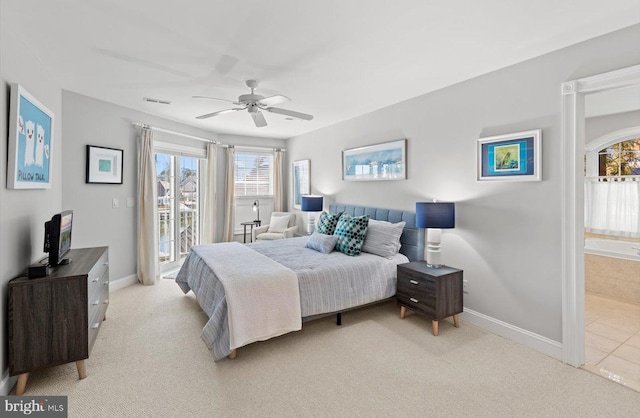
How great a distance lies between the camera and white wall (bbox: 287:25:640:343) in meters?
2.63

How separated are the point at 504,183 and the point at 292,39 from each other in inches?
92.8

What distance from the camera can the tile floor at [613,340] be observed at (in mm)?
2453

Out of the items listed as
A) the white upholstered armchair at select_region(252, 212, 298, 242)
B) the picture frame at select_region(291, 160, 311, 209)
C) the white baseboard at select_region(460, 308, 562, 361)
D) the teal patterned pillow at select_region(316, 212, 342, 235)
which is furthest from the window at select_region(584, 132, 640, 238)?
the white upholstered armchair at select_region(252, 212, 298, 242)

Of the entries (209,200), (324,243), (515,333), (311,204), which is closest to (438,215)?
(515,333)

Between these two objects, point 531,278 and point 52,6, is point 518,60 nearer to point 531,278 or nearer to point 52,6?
point 531,278

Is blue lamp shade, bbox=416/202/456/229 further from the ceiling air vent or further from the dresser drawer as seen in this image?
the ceiling air vent

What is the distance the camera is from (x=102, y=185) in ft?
13.8

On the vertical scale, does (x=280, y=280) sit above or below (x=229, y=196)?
below

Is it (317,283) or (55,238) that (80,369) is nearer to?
(55,238)

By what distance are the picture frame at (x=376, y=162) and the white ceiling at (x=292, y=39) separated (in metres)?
0.81

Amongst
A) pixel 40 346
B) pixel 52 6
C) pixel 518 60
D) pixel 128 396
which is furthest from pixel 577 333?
pixel 52 6

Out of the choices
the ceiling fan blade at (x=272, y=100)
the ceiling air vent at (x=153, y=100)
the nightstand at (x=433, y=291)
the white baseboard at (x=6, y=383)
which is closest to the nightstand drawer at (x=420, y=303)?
the nightstand at (x=433, y=291)

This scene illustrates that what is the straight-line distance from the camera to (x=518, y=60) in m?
2.82

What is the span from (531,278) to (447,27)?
2.28m
